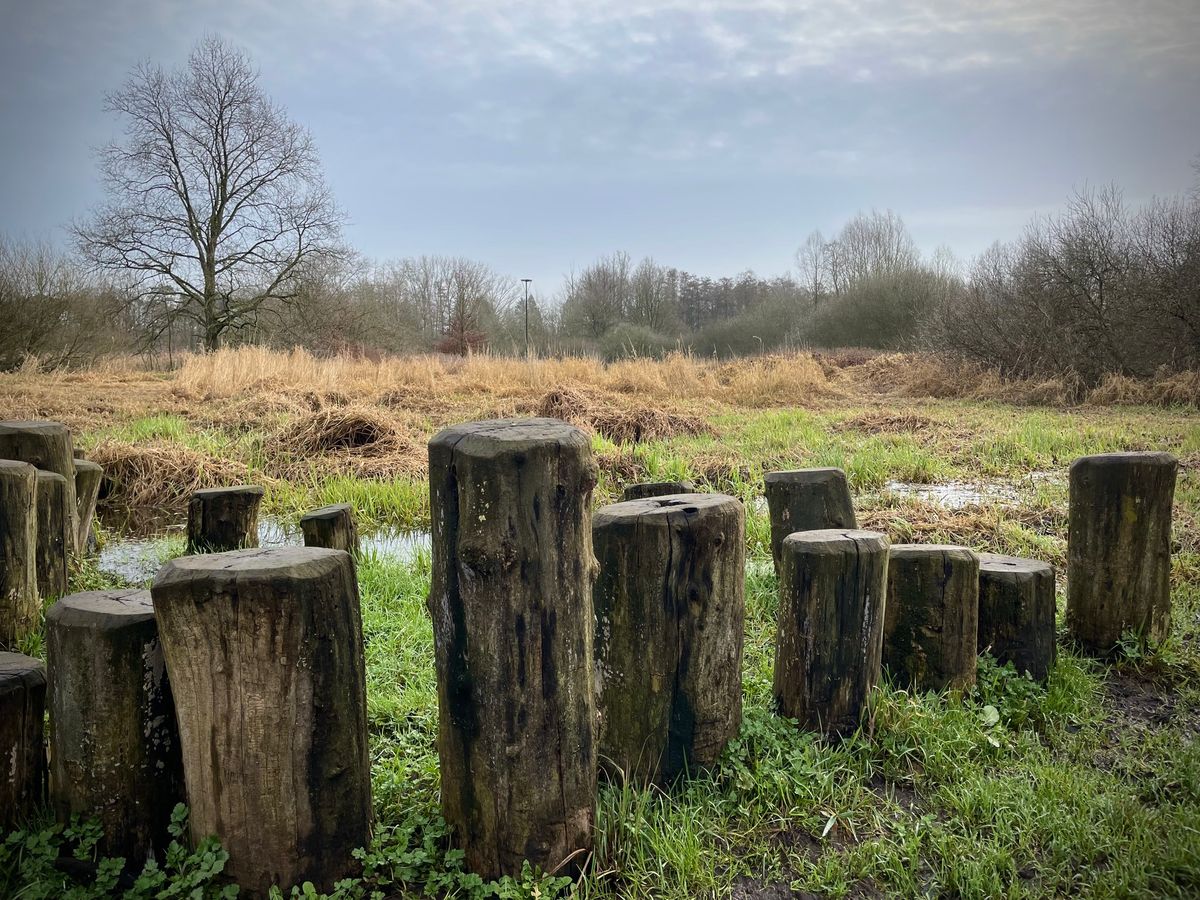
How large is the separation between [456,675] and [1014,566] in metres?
2.48

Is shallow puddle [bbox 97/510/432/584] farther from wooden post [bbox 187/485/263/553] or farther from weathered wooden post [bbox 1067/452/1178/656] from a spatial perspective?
weathered wooden post [bbox 1067/452/1178/656]

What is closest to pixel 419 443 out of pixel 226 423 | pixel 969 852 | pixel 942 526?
pixel 226 423

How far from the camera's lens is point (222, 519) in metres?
4.67

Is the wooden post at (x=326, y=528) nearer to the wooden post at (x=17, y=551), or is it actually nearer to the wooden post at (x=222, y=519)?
the wooden post at (x=222, y=519)

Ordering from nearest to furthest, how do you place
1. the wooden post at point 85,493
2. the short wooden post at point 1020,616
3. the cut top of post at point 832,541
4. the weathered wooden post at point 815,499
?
the cut top of post at point 832,541 < the short wooden post at point 1020,616 < the weathered wooden post at point 815,499 < the wooden post at point 85,493

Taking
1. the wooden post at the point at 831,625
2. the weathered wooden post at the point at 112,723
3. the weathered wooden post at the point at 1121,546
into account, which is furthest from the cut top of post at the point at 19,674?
the weathered wooden post at the point at 1121,546

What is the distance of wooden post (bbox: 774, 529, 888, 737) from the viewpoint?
8.67ft

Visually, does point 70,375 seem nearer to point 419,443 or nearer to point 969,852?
point 419,443

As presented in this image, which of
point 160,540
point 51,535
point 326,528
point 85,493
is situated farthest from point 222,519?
point 160,540

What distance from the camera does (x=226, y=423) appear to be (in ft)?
34.6

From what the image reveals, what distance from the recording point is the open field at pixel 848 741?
85.1 inches

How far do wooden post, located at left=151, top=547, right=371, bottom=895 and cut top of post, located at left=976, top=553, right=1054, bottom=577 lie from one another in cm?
249

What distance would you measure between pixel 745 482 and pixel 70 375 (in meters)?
17.3

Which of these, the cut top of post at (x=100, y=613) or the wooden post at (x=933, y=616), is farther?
the wooden post at (x=933, y=616)
